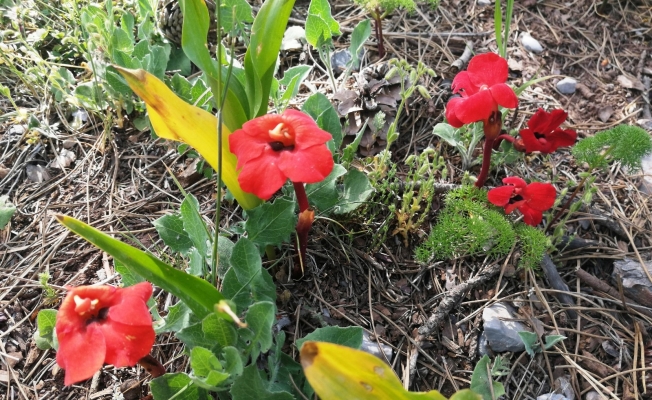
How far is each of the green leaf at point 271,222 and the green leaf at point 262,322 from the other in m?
0.26

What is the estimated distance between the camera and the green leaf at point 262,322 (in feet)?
3.21

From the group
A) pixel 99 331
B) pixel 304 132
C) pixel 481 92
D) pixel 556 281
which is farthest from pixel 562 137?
pixel 99 331

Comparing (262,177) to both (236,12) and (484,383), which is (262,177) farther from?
(236,12)

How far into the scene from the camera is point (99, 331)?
86 centimetres

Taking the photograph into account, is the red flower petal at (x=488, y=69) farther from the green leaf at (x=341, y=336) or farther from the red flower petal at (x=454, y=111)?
the green leaf at (x=341, y=336)

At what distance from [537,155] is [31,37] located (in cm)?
185

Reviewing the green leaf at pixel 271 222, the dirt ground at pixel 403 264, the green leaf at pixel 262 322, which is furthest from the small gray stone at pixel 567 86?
the green leaf at pixel 262 322

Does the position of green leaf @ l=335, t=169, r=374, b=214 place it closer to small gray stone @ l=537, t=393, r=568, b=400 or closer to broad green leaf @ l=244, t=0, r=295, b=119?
broad green leaf @ l=244, t=0, r=295, b=119

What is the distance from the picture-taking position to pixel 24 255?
1.44m

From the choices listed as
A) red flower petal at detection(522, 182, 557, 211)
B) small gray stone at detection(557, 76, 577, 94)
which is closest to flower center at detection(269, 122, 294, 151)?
red flower petal at detection(522, 182, 557, 211)

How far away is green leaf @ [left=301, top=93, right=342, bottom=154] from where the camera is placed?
1.38 metres

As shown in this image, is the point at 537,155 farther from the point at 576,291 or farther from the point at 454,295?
the point at 454,295

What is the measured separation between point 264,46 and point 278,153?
0.29m

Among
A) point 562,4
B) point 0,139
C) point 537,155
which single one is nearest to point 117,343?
point 0,139
